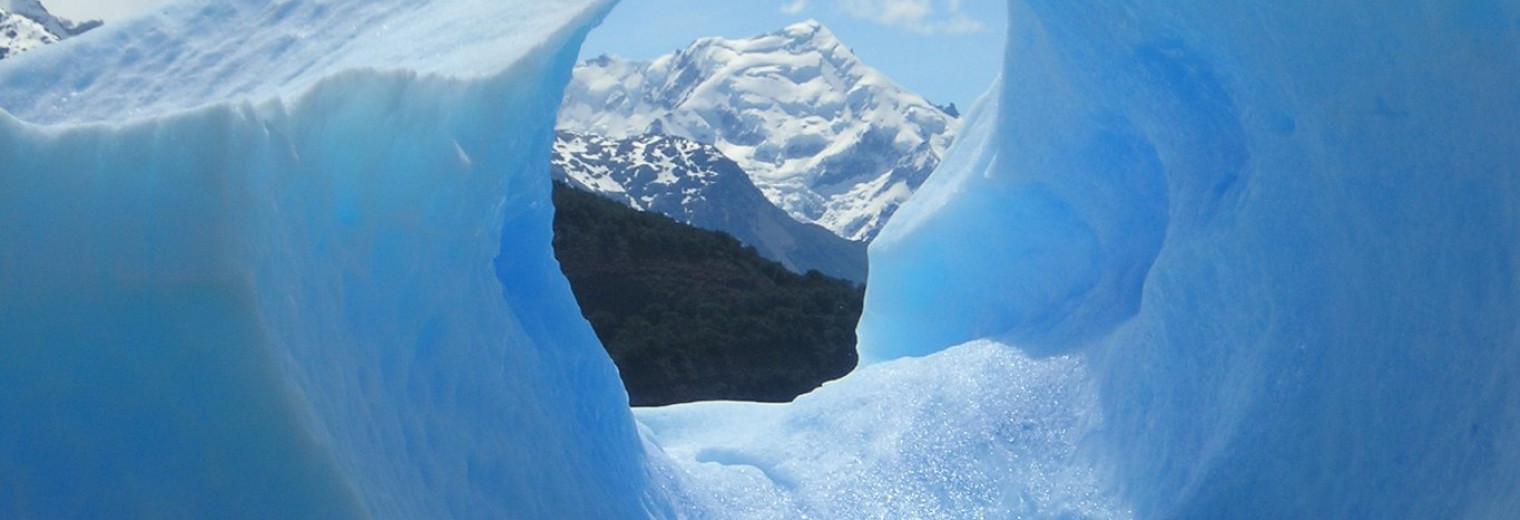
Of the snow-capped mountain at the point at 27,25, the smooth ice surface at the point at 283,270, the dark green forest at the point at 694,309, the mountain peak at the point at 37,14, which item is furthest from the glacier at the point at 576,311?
the mountain peak at the point at 37,14

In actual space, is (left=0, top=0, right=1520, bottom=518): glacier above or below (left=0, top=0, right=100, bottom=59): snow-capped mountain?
above

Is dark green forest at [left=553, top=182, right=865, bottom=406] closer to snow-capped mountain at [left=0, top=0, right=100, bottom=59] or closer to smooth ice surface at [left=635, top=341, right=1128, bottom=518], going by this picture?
smooth ice surface at [left=635, top=341, right=1128, bottom=518]

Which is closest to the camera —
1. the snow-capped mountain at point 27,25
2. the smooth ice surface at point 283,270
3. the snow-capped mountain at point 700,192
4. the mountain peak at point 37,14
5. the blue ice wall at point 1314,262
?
the smooth ice surface at point 283,270

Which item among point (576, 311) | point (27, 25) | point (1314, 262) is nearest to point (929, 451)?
point (576, 311)

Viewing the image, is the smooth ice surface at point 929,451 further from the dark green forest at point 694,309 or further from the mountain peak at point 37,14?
the mountain peak at point 37,14

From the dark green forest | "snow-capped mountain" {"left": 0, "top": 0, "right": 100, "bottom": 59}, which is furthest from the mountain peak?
the dark green forest

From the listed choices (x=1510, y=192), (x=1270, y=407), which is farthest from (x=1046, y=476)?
(x=1510, y=192)

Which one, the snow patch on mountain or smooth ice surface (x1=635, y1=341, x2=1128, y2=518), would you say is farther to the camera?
the snow patch on mountain
